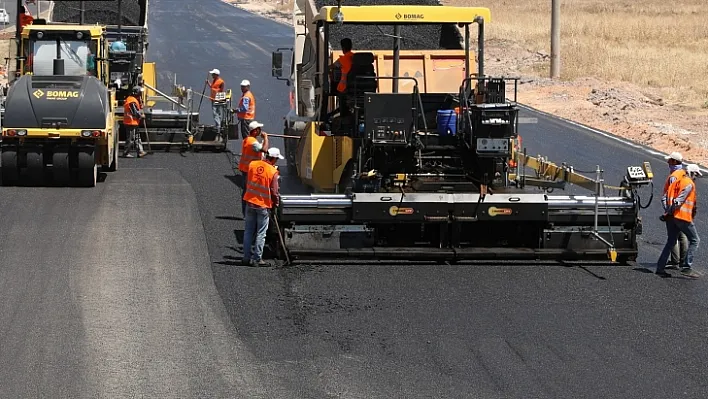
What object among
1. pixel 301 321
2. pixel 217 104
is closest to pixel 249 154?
pixel 301 321

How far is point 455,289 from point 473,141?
222 centimetres

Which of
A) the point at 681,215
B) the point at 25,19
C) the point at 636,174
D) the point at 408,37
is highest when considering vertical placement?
the point at 25,19

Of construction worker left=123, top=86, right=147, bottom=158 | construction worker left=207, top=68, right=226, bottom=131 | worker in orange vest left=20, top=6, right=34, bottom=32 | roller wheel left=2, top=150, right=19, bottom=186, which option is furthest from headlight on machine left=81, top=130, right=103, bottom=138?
worker in orange vest left=20, top=6, right=34, bottom=32

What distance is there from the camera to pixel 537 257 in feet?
45.1

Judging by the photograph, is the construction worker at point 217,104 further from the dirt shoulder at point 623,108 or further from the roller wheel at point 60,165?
the dirt shoulder at point 623,108

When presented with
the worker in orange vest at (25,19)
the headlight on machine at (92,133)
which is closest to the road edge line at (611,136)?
the headlight on machine at (92,133)

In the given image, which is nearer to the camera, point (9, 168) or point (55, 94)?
point (9, 168)

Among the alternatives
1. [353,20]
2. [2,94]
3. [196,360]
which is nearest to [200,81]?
[2,94]

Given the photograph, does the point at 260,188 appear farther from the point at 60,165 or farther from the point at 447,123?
the point at 60,165

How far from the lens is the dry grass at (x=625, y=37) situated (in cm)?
3634

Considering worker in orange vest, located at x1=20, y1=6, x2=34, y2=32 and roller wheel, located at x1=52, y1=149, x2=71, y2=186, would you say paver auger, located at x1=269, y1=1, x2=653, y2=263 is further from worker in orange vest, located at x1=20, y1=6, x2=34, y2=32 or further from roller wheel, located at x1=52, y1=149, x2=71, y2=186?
worker in orange vest, located at x1=20, y1=6, x2=34, y2=32

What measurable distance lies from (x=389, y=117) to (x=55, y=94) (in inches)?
290

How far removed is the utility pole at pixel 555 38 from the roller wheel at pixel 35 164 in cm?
1967

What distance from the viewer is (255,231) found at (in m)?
13.6
